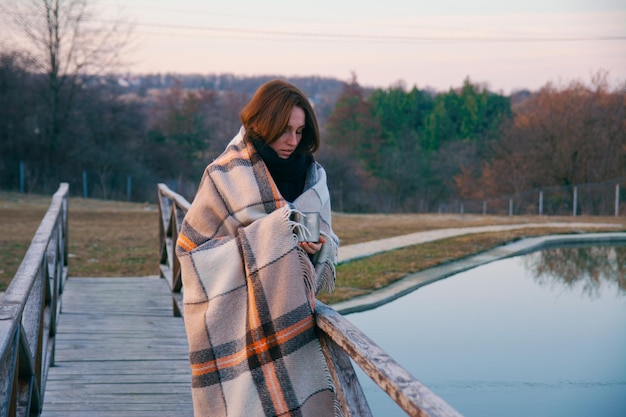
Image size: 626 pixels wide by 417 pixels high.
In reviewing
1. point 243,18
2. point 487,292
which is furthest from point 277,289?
point 243,18

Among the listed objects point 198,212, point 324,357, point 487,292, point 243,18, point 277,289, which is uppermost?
point 243,18

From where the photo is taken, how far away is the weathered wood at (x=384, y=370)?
146cm

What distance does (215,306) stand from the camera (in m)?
2.21

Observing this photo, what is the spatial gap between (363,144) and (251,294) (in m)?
40.7

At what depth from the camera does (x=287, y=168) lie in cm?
235

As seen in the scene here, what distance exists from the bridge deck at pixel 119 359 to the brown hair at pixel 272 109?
154 cm

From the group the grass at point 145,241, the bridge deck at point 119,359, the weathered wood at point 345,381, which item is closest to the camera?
the weathered wood at point 345,381

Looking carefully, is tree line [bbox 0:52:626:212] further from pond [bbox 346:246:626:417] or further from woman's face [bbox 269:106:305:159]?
woman's face [bbox 269:106:305:159]

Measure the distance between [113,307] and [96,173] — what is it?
833 inches

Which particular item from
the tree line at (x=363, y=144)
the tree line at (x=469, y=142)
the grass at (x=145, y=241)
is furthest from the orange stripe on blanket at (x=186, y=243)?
the tree line at (x=469, y=142)

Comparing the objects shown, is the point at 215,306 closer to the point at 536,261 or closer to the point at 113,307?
the point at 113,307

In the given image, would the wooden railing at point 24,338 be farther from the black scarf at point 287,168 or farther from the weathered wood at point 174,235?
the weathered wood at point 174,235

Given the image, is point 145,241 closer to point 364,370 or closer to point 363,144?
point 364,370

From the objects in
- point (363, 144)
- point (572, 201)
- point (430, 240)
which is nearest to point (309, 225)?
point (430, 240)
